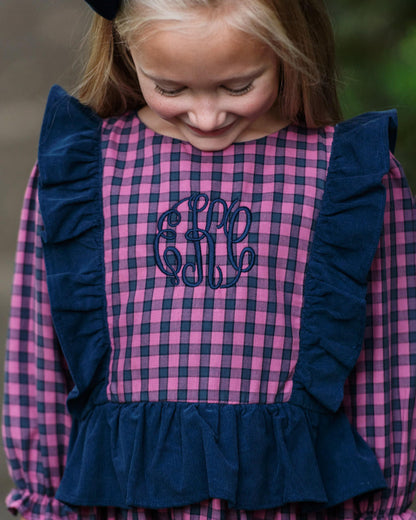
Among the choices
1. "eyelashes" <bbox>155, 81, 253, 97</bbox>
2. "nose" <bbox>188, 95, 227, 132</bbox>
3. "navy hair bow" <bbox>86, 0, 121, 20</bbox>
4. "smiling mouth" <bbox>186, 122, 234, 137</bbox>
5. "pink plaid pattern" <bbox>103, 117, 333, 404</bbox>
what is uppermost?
"navy hair bow" <bbox>86, 0, 121, 20</bbox>

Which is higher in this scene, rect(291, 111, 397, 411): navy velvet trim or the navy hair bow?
the navy hair bow

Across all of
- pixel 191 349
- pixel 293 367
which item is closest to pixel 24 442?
pixel 191 349

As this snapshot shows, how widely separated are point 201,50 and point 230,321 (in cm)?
38

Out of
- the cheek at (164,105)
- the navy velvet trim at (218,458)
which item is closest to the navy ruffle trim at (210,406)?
the navy velvet trim at (218,458)

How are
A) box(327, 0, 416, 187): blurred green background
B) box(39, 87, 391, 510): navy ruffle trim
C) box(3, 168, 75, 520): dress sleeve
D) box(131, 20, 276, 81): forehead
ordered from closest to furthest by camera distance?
box(131, 20, 276, 81): forehead
box(39, 87, 391, 510): navy ruffle trim
box(3, 168, 75, 520): dress sleeve
box(327, 0, 416, 187): blurred green background

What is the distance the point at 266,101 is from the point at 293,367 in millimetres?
383

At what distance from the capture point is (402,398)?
53.1 inches

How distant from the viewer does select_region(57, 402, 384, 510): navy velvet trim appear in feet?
4.02

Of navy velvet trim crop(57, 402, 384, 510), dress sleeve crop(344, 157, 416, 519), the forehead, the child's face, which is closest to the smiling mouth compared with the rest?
the child's face

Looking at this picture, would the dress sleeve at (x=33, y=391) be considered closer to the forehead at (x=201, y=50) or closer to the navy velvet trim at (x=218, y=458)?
the navy velvet trim at (x=218, y=458)

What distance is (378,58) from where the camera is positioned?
1.59 metres

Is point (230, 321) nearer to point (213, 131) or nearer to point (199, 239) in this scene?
point (199, 239)

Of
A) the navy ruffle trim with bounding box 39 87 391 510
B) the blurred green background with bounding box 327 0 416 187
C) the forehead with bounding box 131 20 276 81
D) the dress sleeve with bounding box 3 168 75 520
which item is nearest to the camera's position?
the forehead with bounding box 131 20 276 81

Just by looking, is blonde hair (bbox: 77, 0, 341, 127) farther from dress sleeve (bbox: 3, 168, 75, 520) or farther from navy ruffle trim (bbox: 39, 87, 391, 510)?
dress sleeve (bbox: 3, 168, 75, 520)
